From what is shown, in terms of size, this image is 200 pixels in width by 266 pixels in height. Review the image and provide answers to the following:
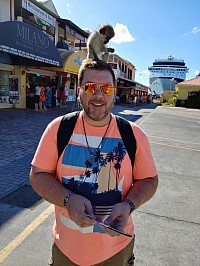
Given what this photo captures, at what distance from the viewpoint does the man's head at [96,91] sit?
162 centimetres

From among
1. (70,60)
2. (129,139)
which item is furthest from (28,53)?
(129,139)

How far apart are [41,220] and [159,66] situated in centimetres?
11500

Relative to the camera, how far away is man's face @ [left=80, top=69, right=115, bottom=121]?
162 centimetres

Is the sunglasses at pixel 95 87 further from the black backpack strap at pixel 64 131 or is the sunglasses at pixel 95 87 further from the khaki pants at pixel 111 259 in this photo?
the khaki pants at pixel 111 259

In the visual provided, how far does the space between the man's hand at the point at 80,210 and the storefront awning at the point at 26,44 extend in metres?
10.7

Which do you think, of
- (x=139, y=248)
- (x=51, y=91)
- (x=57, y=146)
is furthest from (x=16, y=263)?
(x=51, y=91)

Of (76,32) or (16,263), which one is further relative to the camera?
(76,32)

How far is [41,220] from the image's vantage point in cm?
355

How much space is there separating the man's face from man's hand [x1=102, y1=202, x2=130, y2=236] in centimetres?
53

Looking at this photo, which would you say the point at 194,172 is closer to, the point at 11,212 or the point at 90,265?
the point at 11,212

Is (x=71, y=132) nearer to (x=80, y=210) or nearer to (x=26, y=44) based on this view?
(x=80, y=210)

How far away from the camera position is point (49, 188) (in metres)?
1.58

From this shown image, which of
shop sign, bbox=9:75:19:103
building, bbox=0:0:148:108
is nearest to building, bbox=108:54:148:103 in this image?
building, bbox=0:0:148:108

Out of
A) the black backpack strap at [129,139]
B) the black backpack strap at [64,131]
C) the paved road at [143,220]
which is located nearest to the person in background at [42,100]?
the paved road at [143,220]
